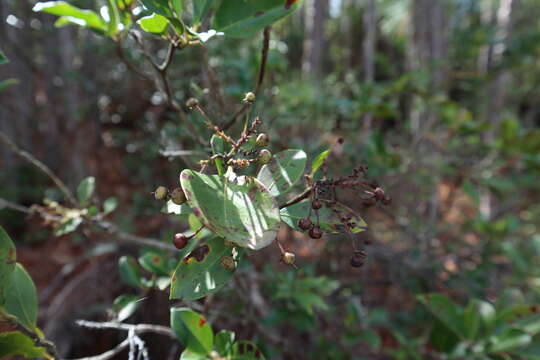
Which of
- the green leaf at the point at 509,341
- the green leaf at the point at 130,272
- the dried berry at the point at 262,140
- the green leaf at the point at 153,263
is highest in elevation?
the dried berry at the point at 262,140

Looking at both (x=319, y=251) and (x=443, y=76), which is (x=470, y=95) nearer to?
(x=443, y=76)

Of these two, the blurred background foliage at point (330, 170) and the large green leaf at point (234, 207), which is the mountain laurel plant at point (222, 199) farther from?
the blurred background foliage at point (330, 170)

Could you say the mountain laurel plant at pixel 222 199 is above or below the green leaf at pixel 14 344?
above

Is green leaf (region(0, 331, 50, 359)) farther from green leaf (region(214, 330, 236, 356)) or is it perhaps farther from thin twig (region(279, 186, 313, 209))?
thin twig (region(279, 186, 313, 209))

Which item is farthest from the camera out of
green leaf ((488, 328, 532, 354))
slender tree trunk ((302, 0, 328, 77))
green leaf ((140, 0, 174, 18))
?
slender tree trunk ((302, 0, 328, 77))

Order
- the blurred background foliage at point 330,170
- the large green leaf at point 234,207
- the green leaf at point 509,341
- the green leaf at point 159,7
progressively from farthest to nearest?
the blurred background foliage at point 330,170 < the green leaf at point 509,341 < the green leaf at point 159,7 < the large green leaf at point 234,207

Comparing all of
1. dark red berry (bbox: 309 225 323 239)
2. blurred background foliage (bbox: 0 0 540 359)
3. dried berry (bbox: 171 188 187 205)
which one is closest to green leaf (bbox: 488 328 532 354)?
blurred background foliage (bbox: 0 0 540 359)

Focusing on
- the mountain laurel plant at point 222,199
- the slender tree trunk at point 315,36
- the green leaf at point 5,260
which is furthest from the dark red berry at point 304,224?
the slender tree trunk at point 315,36
